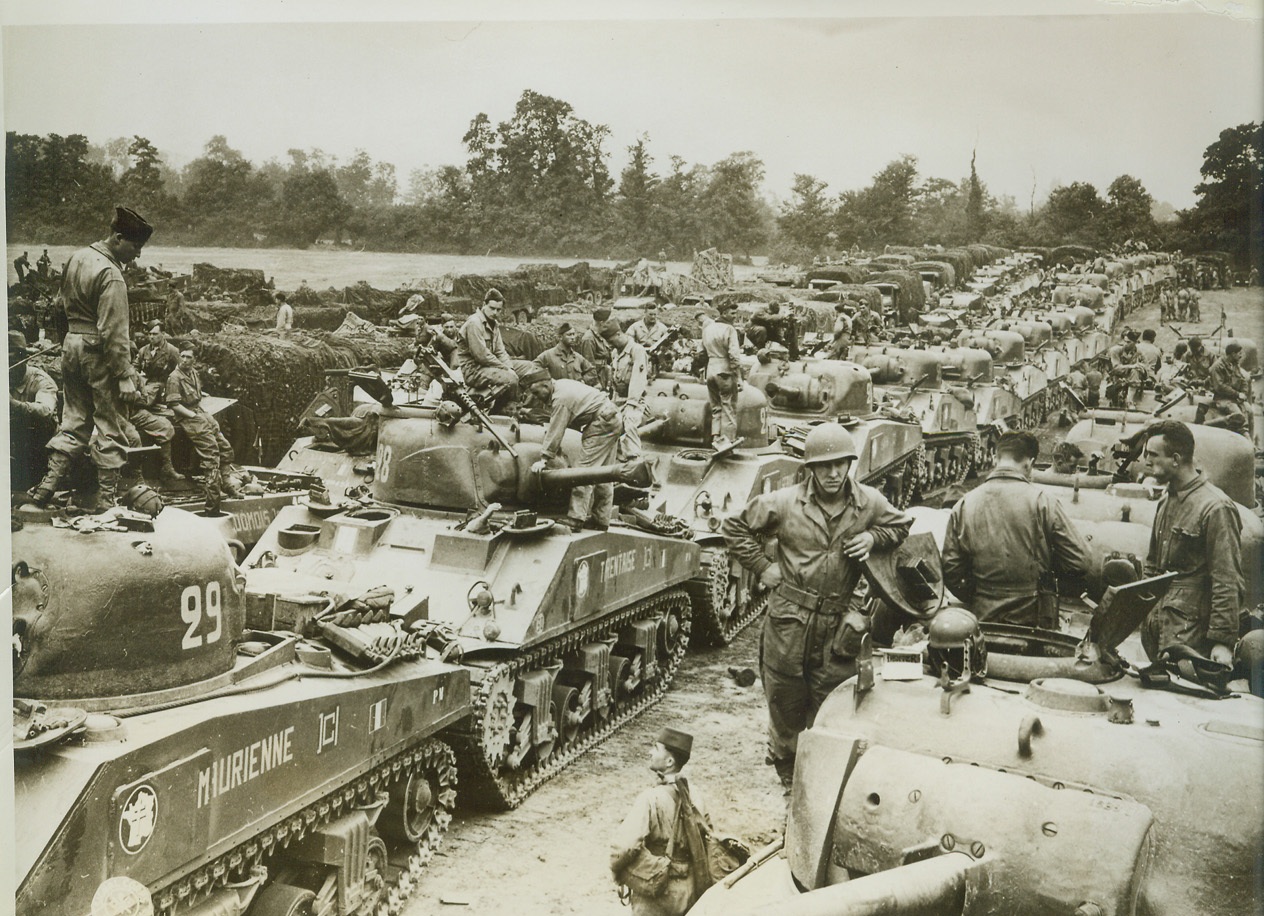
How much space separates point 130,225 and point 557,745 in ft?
13.7

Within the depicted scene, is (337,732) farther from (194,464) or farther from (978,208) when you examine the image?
(978,208)

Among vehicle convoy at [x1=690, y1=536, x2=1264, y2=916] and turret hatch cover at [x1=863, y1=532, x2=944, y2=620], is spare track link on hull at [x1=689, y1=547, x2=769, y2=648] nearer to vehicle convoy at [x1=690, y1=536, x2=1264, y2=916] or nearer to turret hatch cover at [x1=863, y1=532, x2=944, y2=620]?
turret hatch cover at [x1=863, y1=532, x2=944, y2=620]

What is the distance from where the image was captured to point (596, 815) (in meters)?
7.01

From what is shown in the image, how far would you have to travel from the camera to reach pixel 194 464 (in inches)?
310

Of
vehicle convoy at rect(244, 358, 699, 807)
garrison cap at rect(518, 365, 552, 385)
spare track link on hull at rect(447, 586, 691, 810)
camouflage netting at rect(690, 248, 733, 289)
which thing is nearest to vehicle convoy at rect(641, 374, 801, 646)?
spare track link on hull at rect(447, 586, 691, 810)

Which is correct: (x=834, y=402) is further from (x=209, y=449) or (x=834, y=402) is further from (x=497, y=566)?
(x=209, y=449)

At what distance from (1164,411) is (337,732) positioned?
4964mm

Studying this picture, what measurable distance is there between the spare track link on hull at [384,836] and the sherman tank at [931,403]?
778cm

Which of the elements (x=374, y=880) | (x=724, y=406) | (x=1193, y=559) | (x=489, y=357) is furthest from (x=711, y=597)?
(x=1193, y=559)

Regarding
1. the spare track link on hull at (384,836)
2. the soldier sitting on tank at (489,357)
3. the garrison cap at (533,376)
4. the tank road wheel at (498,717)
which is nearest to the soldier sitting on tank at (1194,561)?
the tank road wheel at (498,717)

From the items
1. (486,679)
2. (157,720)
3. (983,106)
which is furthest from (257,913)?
(983,106)

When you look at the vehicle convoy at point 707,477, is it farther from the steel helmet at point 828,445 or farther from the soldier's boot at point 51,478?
the soldier's boot at point 51,478

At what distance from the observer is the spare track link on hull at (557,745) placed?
22.8ft

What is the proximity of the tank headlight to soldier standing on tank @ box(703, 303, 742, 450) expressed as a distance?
22.2 feet
